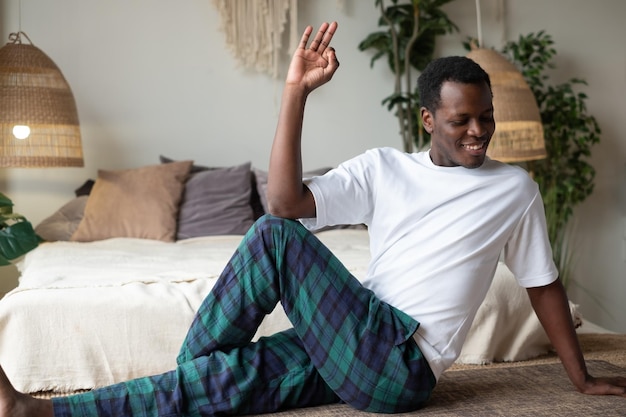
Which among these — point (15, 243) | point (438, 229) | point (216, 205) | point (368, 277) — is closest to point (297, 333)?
point (368, 277)

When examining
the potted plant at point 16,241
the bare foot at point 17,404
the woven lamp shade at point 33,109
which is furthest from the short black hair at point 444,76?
the woven lamp shade at point 33,109

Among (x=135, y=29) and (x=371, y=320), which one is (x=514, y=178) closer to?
(x=371, y=320)

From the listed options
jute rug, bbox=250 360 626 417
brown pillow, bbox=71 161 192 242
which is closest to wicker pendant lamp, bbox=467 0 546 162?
brown pillow, bbox=71 161 192 242

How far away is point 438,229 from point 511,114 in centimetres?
237

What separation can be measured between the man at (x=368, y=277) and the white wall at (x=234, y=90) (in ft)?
9.20

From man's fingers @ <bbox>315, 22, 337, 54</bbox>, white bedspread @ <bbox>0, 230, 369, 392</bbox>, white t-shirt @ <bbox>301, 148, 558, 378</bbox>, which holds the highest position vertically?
man's fingers @ <bbox>315, 22, 337, 54</bbox>

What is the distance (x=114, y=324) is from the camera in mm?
2439

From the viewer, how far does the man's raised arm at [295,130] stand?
1.77 meters

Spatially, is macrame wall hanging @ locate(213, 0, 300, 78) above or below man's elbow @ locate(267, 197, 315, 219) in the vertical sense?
above

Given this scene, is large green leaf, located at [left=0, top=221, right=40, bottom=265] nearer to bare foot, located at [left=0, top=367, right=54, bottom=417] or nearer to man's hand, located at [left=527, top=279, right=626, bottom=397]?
bare foot, located at [left=0, top=367, right=54, bottom=417]

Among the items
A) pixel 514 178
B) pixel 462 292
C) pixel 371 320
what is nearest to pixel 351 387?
pixel 371 320

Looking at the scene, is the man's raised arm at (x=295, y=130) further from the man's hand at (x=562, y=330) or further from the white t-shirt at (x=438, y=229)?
the man's hand at (x=562, y=330)

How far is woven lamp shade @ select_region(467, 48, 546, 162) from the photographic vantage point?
4.09 metres

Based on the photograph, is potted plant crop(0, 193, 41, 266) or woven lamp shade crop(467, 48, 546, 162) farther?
woven lamp shade crop(467, 48, 546, 162)
